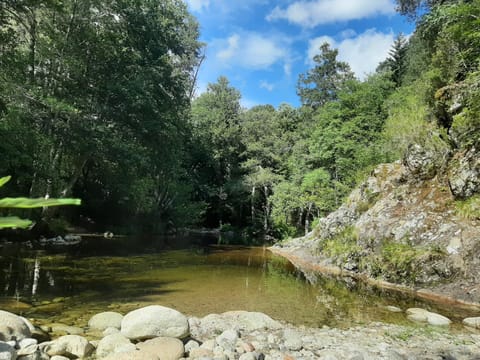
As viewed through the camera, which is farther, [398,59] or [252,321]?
[398,59]

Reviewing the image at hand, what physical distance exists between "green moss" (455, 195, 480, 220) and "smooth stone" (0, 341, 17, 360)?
1106 cm

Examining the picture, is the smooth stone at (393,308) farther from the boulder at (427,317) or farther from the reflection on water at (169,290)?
the boulder at (427,317)

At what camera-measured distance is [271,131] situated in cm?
3303

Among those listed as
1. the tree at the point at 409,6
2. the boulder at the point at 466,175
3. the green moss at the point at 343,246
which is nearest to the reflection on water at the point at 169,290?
the green moss at the point at 343,246

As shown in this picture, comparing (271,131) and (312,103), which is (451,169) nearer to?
(271,131)

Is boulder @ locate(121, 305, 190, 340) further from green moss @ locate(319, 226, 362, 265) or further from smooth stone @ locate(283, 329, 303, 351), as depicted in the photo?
green moss @ locate(319, 226, 362, 265)

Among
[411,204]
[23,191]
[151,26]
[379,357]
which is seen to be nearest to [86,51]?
[151,26]

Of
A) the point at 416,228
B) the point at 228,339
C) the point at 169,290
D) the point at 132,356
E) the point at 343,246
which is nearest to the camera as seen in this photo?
the point at 132,356

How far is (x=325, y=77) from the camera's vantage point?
3753 centimetres

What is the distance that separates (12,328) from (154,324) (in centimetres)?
182

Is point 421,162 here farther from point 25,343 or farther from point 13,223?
point 13,223

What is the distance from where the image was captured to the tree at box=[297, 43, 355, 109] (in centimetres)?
3703

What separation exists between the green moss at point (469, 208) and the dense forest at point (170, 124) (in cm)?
175

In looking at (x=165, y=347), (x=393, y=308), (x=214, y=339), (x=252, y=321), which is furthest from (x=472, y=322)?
(x=165, y=347)
